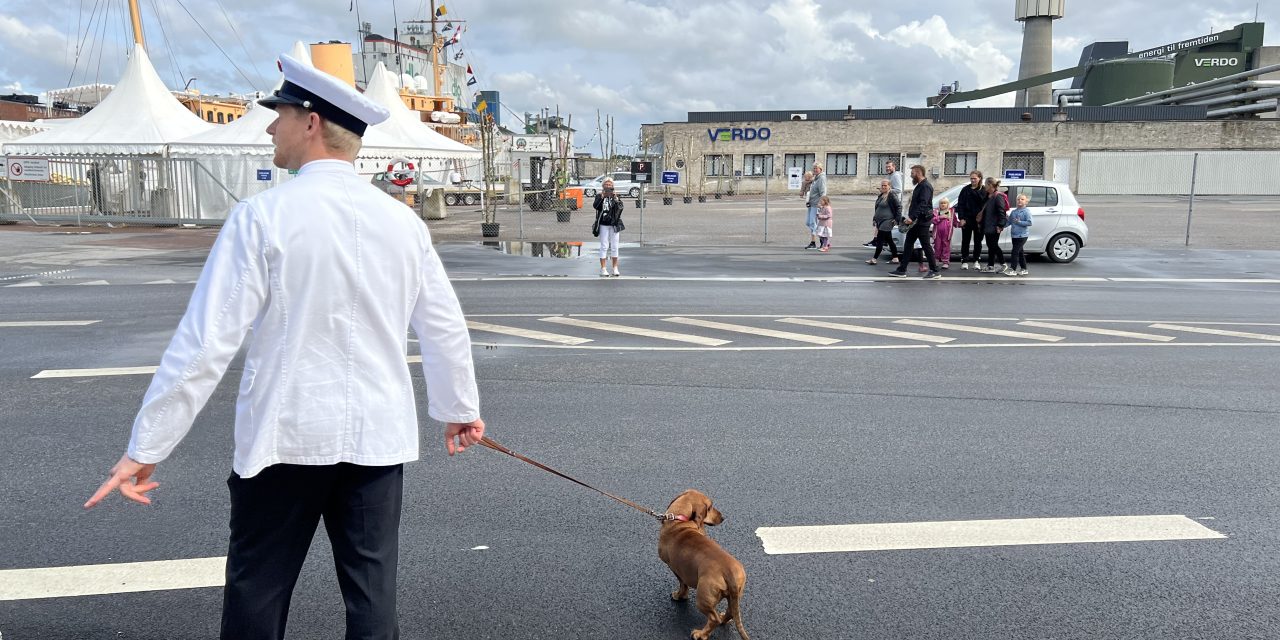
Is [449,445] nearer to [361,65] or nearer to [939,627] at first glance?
[939,627]

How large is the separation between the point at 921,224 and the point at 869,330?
249 inches

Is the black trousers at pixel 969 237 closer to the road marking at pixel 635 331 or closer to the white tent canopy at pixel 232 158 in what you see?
the road marking at pixel 635 331

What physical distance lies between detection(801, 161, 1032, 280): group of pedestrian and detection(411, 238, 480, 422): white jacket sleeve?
1384 centimetres

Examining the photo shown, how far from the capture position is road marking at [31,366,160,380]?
754 centimetres

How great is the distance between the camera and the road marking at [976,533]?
4.13 m

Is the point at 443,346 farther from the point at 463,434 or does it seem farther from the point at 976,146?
the point at 976,146

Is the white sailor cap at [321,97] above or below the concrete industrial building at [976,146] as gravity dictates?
below

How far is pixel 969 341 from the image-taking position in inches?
371

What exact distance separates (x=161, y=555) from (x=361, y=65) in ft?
235

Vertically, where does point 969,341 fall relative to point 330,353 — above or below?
below

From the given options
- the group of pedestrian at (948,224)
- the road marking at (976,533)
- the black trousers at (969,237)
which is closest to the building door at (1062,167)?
the group of pedestrian at (948,224)

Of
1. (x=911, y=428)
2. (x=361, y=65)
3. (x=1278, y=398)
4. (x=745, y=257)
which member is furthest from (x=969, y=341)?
(x=361, y=65)

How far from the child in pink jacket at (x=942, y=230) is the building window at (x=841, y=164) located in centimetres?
3746

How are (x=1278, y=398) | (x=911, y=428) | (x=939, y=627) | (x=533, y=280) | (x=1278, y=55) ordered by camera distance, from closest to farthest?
(x=939, y=627), (x=911, y=428), (x=1278, y=398), (x=533, y=280), (x=1278, y=55)
